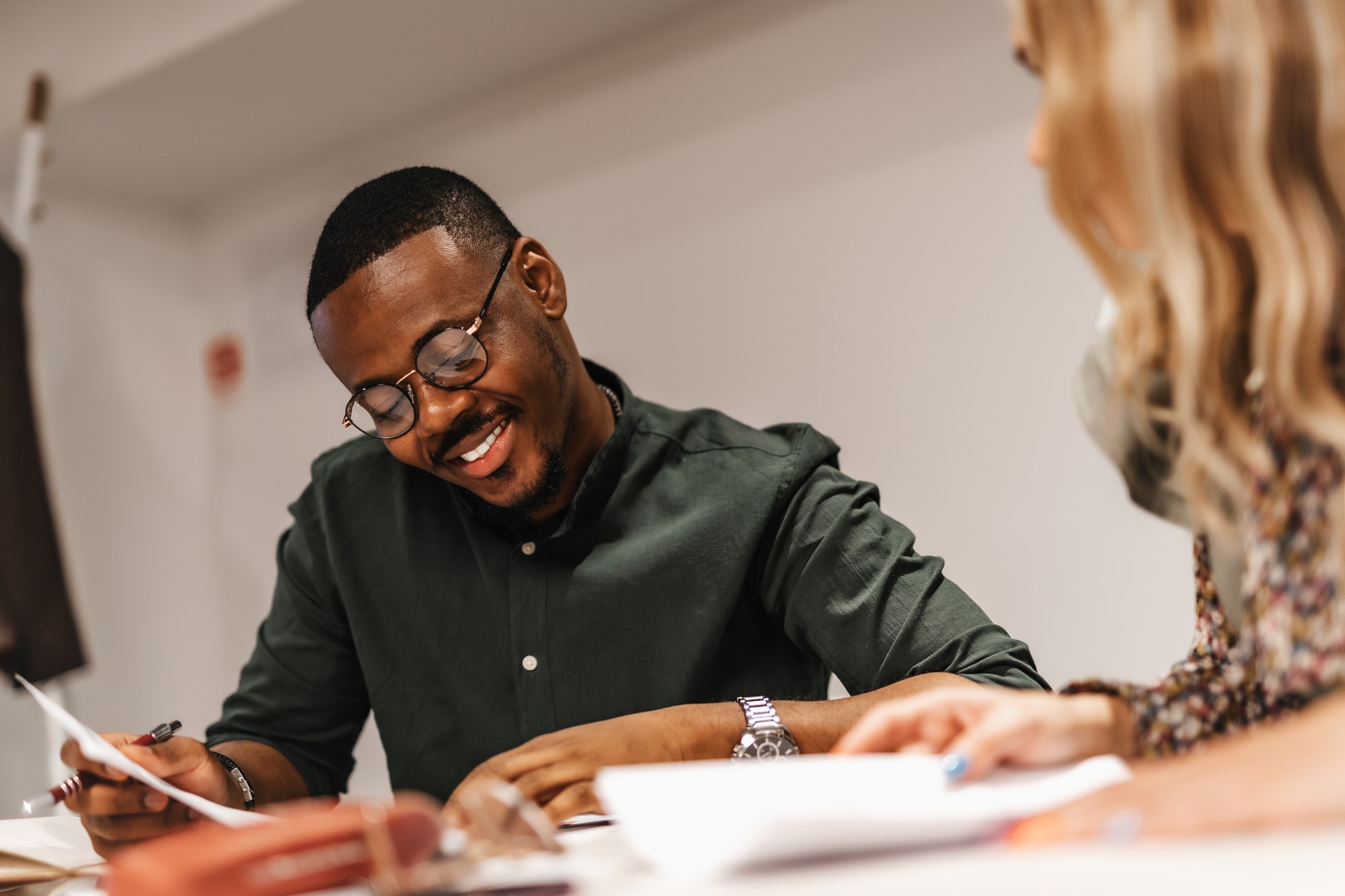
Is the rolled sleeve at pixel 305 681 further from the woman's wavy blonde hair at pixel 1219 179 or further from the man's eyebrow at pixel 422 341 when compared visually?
the woman's wavy blonde hair at pixel 1219 179

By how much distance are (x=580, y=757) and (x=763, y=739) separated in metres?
0.22

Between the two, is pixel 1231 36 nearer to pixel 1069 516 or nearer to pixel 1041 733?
pixel 1041 733

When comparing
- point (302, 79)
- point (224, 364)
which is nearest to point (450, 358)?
point (302, 79)

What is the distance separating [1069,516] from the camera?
2.13 metres

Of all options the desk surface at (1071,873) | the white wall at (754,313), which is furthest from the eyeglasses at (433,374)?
the white wall at (754,313)

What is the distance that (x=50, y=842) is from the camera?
107cm

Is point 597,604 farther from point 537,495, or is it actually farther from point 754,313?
point 754,313

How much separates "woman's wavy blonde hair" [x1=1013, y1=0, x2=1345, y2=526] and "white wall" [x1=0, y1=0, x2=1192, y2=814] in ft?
4.67

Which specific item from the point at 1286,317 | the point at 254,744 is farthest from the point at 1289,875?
the point at 254,744

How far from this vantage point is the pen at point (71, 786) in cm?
102

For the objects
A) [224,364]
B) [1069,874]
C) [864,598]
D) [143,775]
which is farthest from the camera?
[224,364]

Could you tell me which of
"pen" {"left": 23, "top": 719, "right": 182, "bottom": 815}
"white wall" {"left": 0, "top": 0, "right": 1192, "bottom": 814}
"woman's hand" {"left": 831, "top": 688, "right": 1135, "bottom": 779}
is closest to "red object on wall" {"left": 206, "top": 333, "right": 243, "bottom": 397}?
"white wall" {"left": 0, "top": 0, "right": 1192, "bottom": 814}

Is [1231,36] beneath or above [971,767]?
above

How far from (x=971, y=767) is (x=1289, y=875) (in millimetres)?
271
